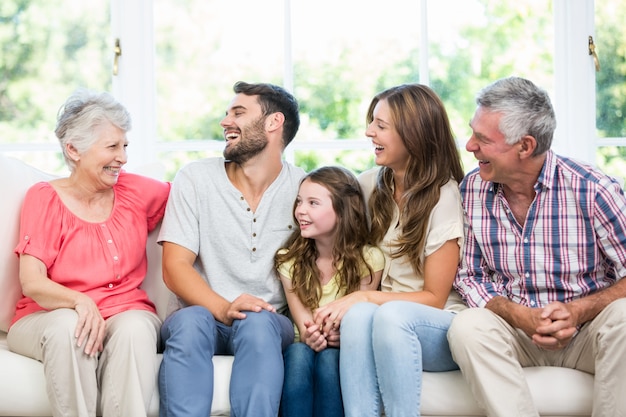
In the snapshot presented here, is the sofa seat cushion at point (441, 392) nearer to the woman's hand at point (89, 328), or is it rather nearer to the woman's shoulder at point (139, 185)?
the woman's hand at point (89, 328)

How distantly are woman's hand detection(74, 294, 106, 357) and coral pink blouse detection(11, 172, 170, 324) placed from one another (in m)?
0.15

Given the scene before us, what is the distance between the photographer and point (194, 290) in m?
2.44

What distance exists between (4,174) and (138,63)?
105 cm

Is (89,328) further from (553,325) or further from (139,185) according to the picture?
(553,325)

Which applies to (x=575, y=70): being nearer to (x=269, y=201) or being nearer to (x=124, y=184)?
(x=269, y=201)

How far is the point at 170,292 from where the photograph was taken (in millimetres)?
2670

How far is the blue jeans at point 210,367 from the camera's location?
84.2 inches

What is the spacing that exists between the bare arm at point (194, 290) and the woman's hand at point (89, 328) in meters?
0.27

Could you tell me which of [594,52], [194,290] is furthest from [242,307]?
[594,52]

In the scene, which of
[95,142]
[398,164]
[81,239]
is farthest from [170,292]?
[398,164]

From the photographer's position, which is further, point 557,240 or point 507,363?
point 557,240

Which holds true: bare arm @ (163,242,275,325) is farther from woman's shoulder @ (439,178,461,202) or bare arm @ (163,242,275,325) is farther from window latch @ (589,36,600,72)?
window latch @ (589,36,600,72)

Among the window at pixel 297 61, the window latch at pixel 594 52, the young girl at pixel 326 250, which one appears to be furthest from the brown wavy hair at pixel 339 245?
the window latch at pixel 594 52

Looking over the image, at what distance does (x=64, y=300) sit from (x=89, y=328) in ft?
0.47
